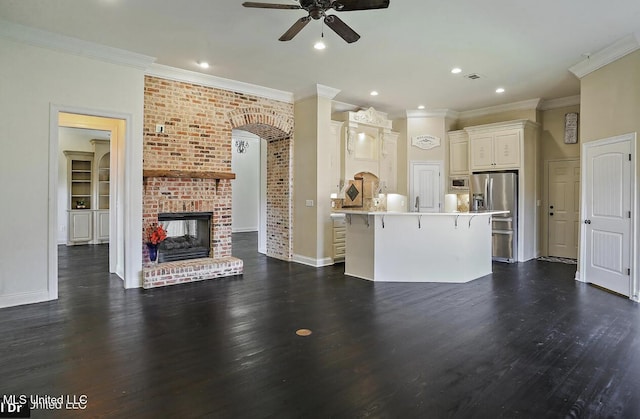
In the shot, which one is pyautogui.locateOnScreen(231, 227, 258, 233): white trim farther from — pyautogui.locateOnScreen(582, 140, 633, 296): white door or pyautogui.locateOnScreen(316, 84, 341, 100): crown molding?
pyautogui.locateOnScreen(582, 140, 633, 296): white door

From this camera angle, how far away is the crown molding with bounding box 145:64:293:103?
5.35 m

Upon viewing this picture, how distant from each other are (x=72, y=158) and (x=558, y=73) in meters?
10.4

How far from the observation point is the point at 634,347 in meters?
3.00

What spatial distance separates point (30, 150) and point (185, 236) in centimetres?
235

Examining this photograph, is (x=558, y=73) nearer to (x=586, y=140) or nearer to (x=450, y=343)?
(x=586, y=140)

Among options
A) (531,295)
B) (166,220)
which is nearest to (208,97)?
(166,220)

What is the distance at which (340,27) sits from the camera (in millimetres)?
3291

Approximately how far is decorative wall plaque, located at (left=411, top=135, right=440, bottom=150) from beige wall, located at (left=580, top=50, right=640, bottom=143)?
3.03m

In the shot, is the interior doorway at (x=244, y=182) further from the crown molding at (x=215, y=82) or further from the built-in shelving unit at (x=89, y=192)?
the crown molding at (x=215, y=82)

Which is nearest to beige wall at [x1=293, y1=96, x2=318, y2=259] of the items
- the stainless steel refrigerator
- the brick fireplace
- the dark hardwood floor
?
the brick fireplace

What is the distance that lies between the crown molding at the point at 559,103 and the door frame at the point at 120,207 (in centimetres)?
741

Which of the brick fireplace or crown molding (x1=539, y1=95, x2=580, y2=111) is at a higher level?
crown molding (x1=539, y1=95, x2=580, y2=111)

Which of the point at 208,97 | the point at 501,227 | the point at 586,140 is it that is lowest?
the point at 501,227

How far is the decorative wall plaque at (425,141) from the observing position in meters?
8.09
